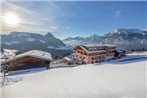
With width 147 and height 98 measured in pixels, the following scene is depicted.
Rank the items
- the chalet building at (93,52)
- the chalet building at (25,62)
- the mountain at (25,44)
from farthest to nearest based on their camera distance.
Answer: the mountain at (25,44) < the chalet building at (93,52) < the chalet building at (25,62)

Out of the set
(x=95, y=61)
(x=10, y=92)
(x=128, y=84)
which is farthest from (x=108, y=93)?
(x=95, y=61)

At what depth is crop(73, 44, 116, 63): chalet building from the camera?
19.3 metres

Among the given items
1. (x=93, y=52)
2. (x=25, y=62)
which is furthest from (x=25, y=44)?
(x=93, y=52)

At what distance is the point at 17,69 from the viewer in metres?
16.9

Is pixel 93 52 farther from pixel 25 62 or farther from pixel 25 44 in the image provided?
pixel 25 44

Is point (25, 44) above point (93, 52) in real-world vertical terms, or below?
above

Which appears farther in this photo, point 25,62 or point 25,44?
point 25,44

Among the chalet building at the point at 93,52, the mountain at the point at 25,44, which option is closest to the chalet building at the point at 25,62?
the chalet building at the point at 93,52

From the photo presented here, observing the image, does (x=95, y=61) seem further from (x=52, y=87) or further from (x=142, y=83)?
(x=52, y=87)

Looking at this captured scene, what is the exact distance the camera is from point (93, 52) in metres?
19.3

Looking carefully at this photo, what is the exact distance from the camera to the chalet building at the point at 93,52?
19.3m

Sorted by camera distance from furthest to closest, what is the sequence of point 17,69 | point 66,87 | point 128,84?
point 17,69, point 128,84, point 66,87

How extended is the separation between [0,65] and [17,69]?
7.19 ft

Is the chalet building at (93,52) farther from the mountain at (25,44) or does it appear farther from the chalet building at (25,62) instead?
the mountain at (25,44)
